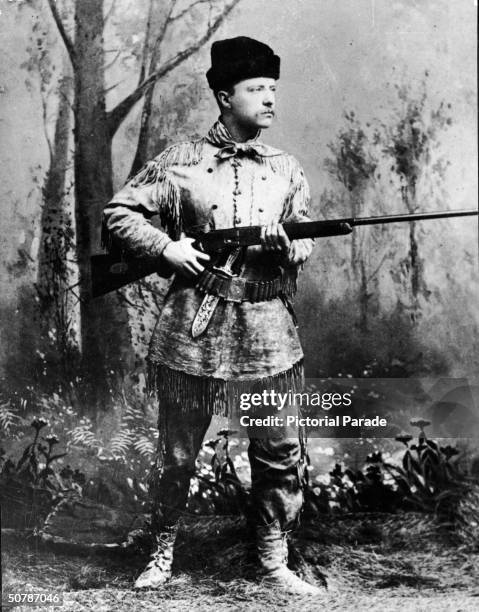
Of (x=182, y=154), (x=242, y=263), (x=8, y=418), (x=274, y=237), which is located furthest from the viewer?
(x=8, y=418)

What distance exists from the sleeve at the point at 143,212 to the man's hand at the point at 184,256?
5 cm

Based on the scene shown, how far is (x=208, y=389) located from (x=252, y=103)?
4.39ft

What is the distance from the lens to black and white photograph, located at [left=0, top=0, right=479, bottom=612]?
3541mm

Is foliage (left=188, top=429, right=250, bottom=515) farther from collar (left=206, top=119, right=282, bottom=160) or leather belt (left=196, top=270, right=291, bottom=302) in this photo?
collar (left=206, top=119, right=282, bottom=160)

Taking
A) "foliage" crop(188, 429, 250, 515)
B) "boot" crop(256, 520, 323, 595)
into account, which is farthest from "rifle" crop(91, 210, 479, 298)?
"boot" crop(256, 520, 323, 595)

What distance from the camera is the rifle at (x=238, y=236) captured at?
3473 mm

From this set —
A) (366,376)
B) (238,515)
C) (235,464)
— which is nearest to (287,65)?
(366,376)

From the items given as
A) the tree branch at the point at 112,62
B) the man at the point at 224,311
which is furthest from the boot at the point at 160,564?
the tree branch at the point at 112,62

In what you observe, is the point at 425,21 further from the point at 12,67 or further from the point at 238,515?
the point at 238,515

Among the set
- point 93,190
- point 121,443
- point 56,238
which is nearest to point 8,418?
point 121,443

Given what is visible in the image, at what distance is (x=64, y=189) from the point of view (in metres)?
3.79

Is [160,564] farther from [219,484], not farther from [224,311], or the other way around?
[224,311]

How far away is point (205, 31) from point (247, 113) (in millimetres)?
506

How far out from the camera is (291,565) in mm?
3568
